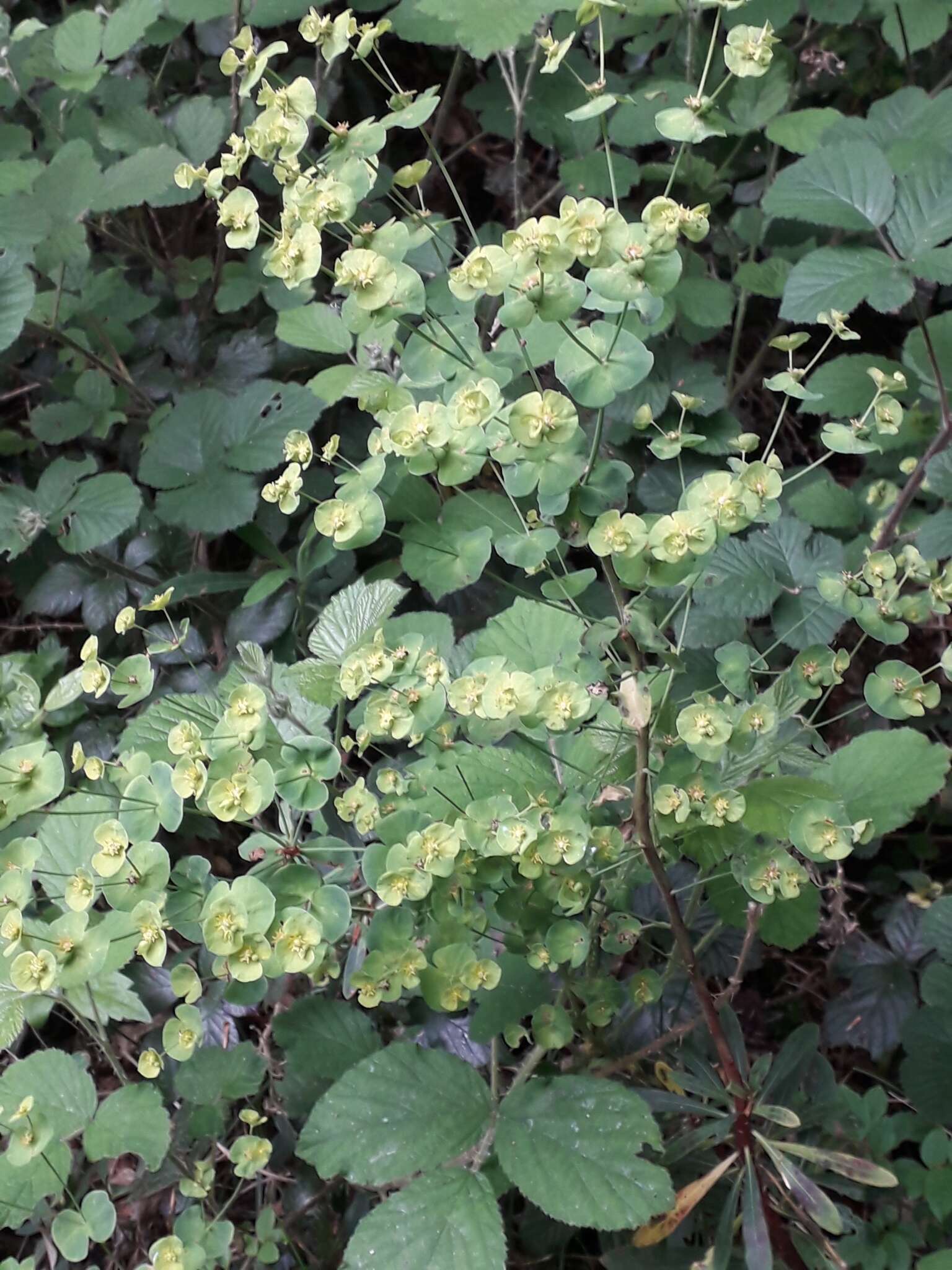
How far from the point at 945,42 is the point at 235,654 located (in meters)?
2.08

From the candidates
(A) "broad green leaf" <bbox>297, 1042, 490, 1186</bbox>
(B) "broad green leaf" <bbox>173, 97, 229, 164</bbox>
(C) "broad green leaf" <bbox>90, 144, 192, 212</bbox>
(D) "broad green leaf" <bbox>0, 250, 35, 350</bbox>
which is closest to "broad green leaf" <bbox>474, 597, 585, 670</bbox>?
(A) "broad green leaf" <bbox>297, 1042, 490, 1186</bbox>

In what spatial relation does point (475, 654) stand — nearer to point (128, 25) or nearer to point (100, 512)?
point (100, 512)

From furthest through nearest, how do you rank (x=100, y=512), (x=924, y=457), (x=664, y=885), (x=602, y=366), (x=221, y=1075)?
(x=100, y=512), (x=924, y=457), (x=221, y=1075), (x=664, y=885), (x=602, y=366)

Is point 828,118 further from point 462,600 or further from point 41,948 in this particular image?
point 41,948

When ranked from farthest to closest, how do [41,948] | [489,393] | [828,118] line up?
[828,118] < [41,948] < [489,393]

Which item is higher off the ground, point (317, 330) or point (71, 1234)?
point (317, 330)

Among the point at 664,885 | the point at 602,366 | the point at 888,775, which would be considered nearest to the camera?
the point at 602,366

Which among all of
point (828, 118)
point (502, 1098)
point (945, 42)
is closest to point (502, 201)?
point (828, 118)

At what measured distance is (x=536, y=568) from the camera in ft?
2.79

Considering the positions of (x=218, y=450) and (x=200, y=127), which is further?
(x=200, y=127)

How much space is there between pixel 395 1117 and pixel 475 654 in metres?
0.58

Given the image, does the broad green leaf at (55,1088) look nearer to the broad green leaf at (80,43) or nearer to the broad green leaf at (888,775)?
the broad green leaf at (888,775)

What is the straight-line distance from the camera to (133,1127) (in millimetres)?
1233

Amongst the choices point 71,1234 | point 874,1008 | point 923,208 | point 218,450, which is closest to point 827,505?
point 923,208
